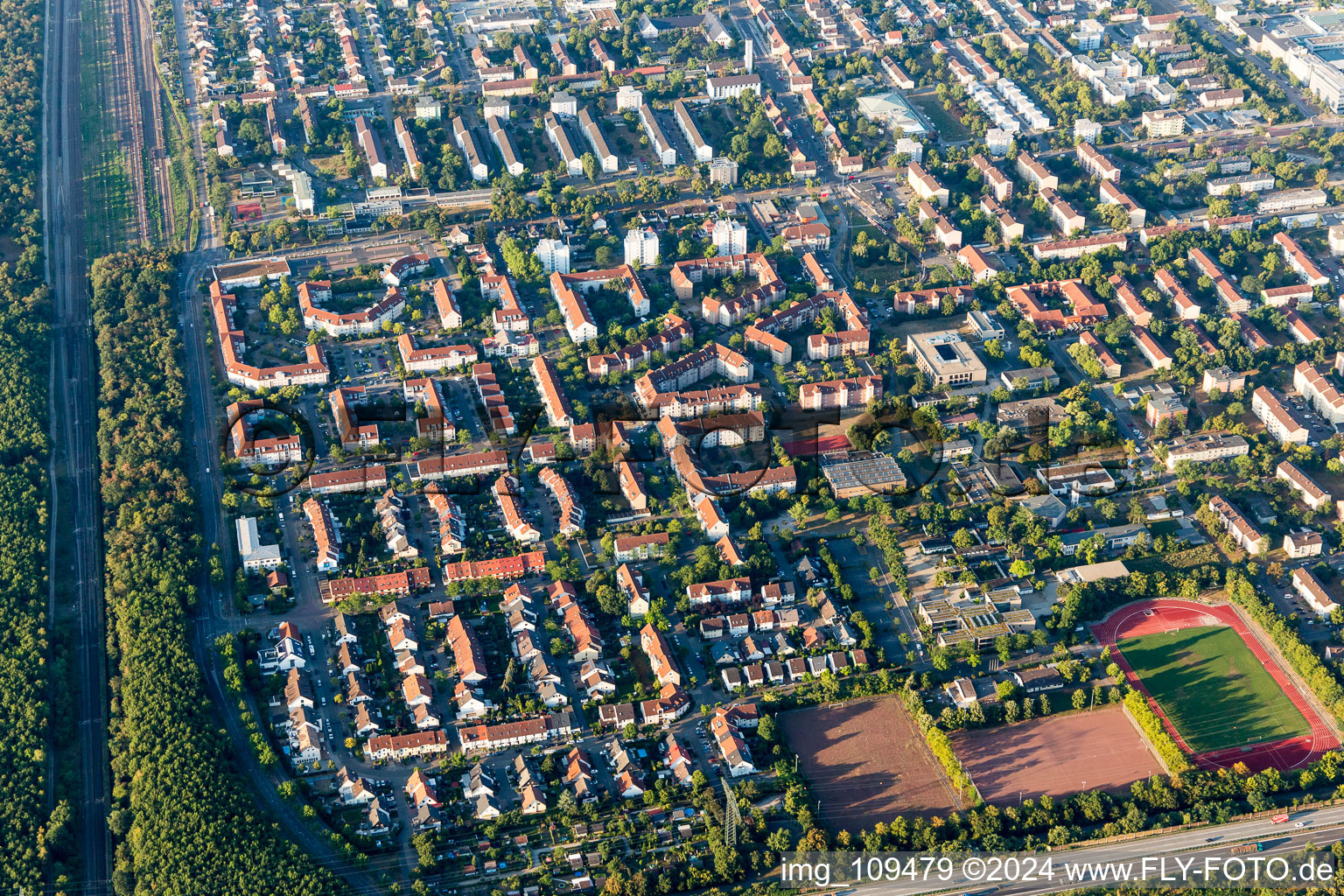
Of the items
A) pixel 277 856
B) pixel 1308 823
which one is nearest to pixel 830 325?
pixel 1308 823

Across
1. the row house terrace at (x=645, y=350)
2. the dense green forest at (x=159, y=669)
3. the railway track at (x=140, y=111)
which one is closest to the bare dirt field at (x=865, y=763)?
the dense green forest at (x=159, y=669)

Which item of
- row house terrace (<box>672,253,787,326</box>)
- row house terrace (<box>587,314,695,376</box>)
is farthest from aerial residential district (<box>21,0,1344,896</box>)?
row house terrace (<box>672,253,787,326</box>)

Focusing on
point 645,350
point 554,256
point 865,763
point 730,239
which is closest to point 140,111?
point 554,256

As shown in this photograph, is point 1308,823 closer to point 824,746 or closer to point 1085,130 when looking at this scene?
point 824,746

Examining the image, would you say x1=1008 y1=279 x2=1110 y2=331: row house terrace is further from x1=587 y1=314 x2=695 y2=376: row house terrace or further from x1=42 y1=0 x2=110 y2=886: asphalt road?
x1=42 y1=0 x2=110 y2=886: asphalt road

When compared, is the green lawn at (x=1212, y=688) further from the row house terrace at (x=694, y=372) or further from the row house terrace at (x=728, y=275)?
the row house terrace at (x=728, y=275)

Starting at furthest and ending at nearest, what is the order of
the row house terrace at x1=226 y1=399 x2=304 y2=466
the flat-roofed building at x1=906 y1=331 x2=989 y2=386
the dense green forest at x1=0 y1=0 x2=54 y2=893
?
1. the flat-roofed building at x1=906 y1=331 x2=989 y2=386
2. the row house terrace at x1=226 y1=399 x2=304 y2=466
3. the dense green forest at x1=0 y1=0 x2=54 y2=893
